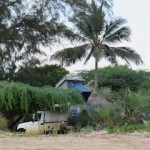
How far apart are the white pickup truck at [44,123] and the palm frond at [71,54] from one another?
14155 mm

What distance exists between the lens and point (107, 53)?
34.2 meters

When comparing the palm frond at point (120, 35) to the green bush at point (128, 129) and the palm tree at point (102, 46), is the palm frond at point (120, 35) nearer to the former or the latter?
the palm tree at point (102, 46)

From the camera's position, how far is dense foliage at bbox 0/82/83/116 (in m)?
18.6

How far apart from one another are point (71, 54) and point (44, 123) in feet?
50.7

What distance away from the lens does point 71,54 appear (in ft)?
108

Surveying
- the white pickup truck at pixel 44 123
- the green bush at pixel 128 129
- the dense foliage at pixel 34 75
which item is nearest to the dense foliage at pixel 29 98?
the white pickup truck at pixel 44 123

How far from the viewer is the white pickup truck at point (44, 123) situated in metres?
18.0

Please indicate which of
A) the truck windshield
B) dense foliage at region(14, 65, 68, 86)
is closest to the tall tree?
dense foliage at region(14, 65, 68, 86)

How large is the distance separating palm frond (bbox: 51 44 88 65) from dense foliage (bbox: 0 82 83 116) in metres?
12.4

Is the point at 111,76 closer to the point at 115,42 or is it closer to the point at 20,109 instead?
the point at 115,42

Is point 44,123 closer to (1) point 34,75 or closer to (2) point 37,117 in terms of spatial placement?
(2) point 37,117

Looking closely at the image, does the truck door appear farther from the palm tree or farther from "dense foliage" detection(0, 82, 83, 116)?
the palm tree

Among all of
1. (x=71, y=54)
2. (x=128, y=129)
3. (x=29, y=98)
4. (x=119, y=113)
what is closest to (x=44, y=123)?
(x=29, y=98)

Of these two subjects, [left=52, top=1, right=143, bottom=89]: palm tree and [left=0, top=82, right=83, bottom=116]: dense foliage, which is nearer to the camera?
[left=0, top=82, right=83, bottom=116]: dense foliage
